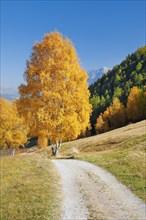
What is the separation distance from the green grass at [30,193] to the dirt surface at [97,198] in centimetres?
81

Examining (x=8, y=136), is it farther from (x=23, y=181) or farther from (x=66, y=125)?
(x=23, y=181)

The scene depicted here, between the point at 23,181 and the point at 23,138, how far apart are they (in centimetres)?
4829

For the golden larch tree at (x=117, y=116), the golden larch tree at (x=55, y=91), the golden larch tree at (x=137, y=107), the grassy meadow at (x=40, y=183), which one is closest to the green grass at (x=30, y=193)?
the grassy meadow at (x=40, y=183)

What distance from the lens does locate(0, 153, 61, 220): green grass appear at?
604 inches

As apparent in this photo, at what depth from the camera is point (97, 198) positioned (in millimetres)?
16812

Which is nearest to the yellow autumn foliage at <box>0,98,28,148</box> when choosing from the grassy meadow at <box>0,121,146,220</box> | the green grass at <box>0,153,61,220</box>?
the grassy meadow at <box>0,121,146,220</box>

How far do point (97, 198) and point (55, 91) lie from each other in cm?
1365

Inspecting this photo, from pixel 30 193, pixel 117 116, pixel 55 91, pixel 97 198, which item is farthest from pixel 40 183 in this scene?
pixel 117 116

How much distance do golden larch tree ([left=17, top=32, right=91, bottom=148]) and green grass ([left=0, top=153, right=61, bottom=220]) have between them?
4.58 metres

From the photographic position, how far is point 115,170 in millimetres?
23031

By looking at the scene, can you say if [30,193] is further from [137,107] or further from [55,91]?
[137,107]

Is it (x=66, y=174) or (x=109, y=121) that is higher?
(x=109, y=121)

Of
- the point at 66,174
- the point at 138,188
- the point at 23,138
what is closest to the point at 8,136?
the point at 23,138

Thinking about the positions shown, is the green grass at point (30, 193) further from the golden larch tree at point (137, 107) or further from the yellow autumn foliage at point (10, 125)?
the golden larch tree at point (137, 107)
